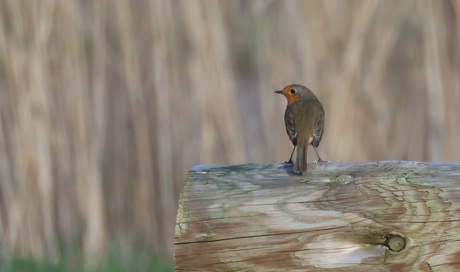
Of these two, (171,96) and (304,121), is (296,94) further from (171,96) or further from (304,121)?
(171,96)

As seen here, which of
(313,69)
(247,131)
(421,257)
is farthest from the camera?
(247,131)

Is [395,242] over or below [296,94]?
below

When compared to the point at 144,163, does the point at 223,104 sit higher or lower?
higher

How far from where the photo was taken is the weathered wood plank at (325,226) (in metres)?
1.94

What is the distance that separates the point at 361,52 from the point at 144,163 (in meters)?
1.36

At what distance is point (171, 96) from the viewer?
4848 mm

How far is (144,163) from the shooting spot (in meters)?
5.00

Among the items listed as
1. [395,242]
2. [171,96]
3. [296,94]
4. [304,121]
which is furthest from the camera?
[171,96]

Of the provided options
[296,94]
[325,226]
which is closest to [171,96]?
[296,94]

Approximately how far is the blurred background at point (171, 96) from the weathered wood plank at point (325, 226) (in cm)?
257

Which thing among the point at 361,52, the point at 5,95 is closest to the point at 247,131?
the point at 361,52

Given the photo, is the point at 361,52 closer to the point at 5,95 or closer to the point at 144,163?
the point at 144,163

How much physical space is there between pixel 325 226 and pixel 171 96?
2960 mm

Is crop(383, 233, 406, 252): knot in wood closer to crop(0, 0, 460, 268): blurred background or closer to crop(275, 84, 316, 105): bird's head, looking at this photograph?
crop(275, 84, 316, 105): bird's head
